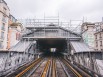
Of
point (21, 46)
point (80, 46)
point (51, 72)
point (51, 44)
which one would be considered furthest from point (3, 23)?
point (51, 72)

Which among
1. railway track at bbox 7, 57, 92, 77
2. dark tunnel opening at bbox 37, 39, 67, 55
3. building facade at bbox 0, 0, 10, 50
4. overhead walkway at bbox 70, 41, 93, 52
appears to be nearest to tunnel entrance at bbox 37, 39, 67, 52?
dark tunnel opening at bbox 37, 39, 67, 55

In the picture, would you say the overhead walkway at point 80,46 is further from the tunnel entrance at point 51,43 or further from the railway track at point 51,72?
the tunnel entrance at point 51,43

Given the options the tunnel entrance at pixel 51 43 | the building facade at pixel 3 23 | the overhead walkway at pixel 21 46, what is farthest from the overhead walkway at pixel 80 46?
the building facade at pixel 3 23

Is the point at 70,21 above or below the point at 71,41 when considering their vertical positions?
above

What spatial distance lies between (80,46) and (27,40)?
10.0 metres

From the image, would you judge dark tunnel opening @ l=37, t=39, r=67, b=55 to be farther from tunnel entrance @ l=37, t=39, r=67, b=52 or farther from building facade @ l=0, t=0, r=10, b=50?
building facade @ l=0, t=0, r=10, b=50

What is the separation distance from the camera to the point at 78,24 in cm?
2784

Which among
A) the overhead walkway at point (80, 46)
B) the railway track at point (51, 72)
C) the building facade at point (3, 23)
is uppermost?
the building facade at point (3, 23)

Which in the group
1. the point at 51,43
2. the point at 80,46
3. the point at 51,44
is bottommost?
the point at 80,46

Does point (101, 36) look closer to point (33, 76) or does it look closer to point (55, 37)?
point (55, 37)

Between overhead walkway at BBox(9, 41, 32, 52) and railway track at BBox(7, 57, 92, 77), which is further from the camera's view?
overhead walkway at BBox(9, 41, 32, 52)

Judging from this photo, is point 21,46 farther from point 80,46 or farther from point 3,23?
point 3,23

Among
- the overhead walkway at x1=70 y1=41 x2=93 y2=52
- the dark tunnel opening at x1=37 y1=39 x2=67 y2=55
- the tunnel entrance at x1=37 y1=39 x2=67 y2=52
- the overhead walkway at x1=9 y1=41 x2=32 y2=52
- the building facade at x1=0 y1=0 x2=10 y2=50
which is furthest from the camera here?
the dark tunnel opening at x1=37 y1=39 x2=67 y2=55

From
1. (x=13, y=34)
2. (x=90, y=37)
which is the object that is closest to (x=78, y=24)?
(x=90, y=37)
